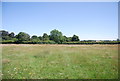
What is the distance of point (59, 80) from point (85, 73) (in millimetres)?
978

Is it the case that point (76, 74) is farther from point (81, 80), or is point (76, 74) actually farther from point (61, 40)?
point (61, 40)

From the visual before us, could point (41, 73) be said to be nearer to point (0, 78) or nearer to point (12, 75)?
point (12, 75)

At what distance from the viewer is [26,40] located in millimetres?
20500

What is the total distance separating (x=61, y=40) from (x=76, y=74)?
15.7 m

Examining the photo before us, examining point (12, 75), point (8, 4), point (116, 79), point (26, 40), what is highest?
point (8, 4)

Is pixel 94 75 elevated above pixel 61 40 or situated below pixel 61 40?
below

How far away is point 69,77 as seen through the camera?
10.9ft

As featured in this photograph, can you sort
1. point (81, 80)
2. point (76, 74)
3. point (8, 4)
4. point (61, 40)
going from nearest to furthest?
point (81, 80) < point (76, 74) < point (8, 4) < point (61, 40)

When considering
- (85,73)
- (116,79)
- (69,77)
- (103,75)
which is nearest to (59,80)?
(69,77)

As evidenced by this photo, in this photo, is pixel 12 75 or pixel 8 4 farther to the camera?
pixel 8 4

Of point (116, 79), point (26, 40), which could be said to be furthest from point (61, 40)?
point (116, 79)

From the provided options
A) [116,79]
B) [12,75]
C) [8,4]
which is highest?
[8,4]

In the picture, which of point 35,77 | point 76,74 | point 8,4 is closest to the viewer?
point 35,77

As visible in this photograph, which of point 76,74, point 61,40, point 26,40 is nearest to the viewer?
point 76,74
